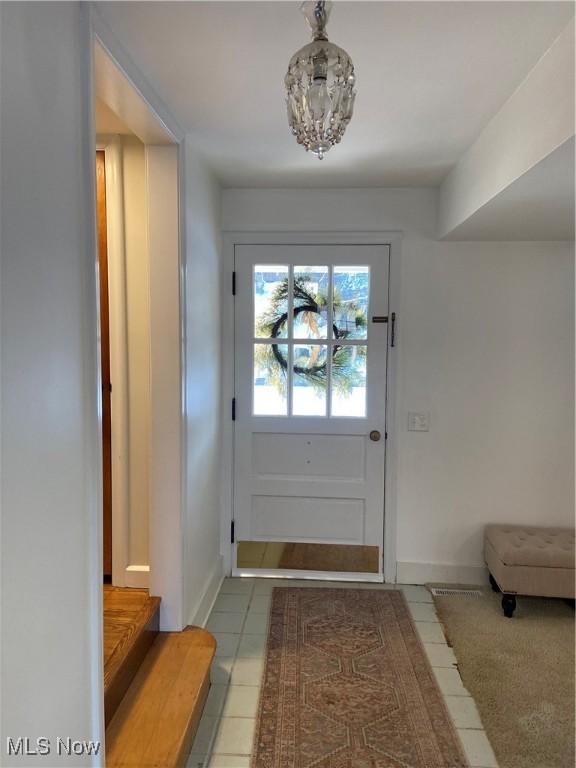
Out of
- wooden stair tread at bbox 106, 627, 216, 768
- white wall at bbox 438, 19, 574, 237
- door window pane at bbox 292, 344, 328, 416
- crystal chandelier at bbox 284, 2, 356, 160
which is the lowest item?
wooden stair tread at bbox 106, 627, 216, 768

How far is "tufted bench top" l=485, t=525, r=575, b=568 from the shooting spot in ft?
8.80

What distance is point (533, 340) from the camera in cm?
301

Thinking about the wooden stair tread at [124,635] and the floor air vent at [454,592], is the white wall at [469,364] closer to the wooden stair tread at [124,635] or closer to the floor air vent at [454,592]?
the floor air vent at [454,592]

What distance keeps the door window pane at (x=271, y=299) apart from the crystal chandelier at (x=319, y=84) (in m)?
2.06

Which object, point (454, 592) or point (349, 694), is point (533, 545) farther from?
point (349, 694)

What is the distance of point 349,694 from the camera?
2.14m

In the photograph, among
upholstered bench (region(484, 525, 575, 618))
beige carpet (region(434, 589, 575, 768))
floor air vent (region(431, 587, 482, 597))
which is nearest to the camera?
beige carpet (region(434, 589, 575, 768))

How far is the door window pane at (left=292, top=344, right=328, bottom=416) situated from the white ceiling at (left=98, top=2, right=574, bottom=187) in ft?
3.70

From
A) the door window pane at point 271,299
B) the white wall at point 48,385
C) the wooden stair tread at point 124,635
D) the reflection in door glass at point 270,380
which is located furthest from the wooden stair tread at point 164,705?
the door window pane at point 271,299

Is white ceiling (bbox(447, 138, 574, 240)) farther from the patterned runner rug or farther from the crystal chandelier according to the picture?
the patterned runner rug

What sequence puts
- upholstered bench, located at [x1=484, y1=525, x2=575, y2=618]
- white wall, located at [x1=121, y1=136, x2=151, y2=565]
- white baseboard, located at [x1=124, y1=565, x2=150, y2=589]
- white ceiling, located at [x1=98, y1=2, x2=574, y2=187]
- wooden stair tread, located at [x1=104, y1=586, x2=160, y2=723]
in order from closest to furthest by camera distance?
white ceiling, located at [x1=98, y1=2, x2=574, y2=187], wooden stair tread, located at [x1=104, y1=586, x2=160, y2=723], white wall, located at [x1=121, y1=136, x2=151, y2=565], white baseboard, located at [x1=124, y1=565, x2=150, y2=589], upholstered bench, located at [x1=484, y1=525, x2=575, y2=618]

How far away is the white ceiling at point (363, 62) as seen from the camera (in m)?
1.32

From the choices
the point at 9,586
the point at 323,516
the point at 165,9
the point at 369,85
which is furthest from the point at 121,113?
the point at 323,516

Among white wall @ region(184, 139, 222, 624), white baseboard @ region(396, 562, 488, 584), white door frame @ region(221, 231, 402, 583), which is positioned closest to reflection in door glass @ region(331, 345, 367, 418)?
white door frame @ region(221, 231, 402, 583)
